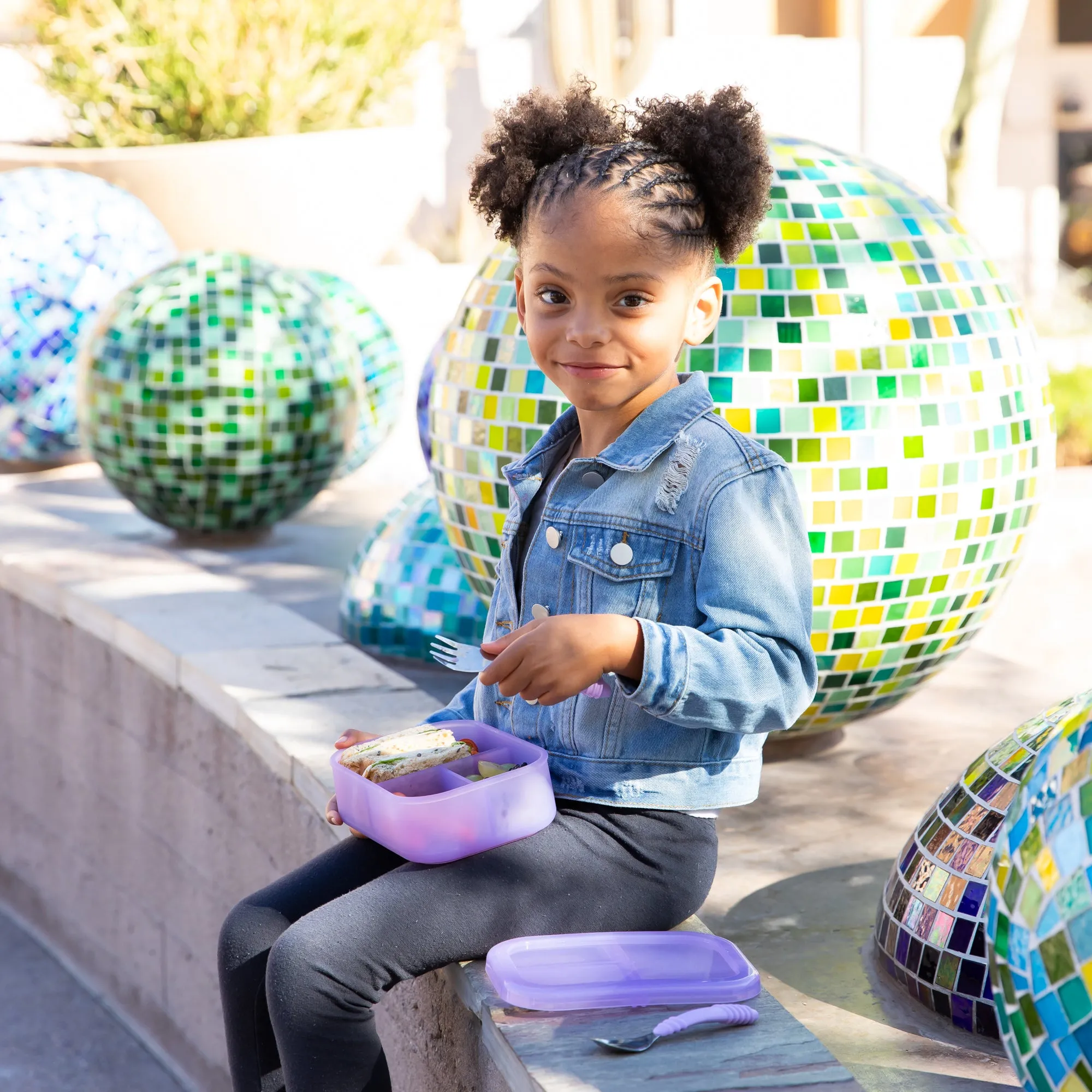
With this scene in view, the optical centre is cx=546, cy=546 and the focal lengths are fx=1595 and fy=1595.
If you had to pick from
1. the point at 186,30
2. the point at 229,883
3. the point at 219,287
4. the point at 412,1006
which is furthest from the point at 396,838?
the point at 186,30

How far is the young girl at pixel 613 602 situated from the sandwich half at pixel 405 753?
0.12m

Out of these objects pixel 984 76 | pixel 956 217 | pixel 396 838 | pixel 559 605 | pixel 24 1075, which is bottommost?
pixel 24 1075

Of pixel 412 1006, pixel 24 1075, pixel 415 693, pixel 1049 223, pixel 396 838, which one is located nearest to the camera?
pixel 396 838

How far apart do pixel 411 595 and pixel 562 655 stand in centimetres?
239

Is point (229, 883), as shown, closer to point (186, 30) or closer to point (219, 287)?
point (219, 287)

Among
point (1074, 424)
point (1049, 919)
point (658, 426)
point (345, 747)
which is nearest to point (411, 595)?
point (345, 747)

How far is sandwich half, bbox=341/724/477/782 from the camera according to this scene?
2.26m

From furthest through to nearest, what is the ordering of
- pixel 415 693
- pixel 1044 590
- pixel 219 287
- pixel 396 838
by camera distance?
pixel 1044 590
pixel 219 287
pixel 415 693
pixel 396 838

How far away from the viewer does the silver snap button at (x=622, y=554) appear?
85.0 inches

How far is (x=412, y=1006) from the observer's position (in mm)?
2561

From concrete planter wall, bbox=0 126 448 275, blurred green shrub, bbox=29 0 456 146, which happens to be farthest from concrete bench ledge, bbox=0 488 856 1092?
blurred green shrub, bbox=29 0 456 146

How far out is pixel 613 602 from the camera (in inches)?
85.1

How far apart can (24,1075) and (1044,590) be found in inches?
171

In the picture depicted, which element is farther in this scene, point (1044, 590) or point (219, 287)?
point (1044, 590)
